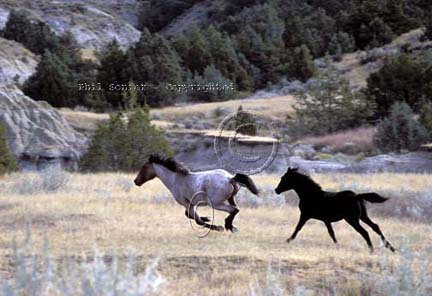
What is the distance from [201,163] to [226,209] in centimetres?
1988

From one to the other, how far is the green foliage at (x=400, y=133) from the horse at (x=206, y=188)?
18.1 meters

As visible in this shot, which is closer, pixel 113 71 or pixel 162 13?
pixel 113 71

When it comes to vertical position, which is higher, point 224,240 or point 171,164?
point 171,164

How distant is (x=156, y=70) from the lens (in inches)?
1865

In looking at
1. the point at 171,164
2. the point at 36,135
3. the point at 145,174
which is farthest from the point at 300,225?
the point at 36,135

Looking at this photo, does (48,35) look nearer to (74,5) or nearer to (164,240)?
(74,5)

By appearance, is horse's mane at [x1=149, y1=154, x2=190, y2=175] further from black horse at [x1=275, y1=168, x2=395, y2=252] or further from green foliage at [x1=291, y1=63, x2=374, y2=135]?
green foliage at [x1=291, y1=63, x2=374, y2=135]

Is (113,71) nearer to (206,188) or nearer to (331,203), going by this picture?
(206,188)

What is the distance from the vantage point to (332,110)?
35562mm

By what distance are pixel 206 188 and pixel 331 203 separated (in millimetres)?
1847

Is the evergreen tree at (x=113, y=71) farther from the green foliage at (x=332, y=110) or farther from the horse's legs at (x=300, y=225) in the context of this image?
the horse's legs at (x=300, y=225)

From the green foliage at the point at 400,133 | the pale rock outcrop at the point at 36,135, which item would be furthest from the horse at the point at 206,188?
the green foliage at the point at 400,133

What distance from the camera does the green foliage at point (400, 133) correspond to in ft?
92.1

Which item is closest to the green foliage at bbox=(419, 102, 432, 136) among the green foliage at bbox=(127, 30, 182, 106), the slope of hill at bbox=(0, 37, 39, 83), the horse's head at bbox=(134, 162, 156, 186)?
the green foliage at bbox=(127, 30, 182, 106)
